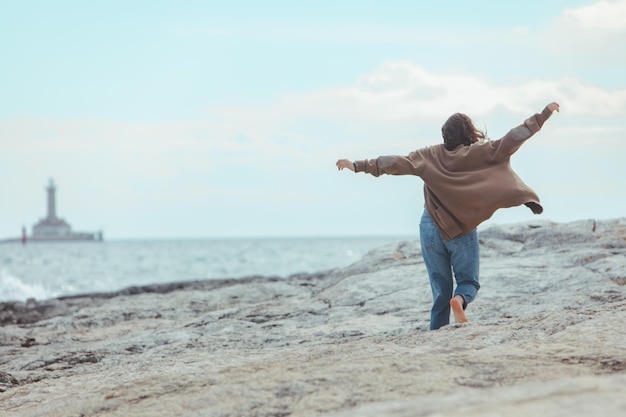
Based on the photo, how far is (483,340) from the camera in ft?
15.1

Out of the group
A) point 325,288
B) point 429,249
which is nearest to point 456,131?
point 429,249

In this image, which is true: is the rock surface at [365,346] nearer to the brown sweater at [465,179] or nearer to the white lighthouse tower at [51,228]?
the brown sweater at [465,179]

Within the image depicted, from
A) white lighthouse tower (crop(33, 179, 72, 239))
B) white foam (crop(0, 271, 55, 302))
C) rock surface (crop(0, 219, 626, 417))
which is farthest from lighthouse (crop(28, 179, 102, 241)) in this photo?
rock surface (crop(0, 219, 626, 417))

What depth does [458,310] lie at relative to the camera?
5.89 m

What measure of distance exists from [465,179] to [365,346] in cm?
200

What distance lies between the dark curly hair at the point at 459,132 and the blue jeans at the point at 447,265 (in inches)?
24.8

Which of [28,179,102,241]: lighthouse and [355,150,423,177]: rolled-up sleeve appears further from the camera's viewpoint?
[28,179,102,241]: lighthouse

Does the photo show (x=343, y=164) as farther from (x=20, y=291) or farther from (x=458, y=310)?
(x=20, y=291)

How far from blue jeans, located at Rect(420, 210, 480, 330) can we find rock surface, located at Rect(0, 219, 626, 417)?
338 mm

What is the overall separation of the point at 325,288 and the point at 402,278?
1.58 m

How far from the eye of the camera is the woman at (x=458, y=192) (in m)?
6.23

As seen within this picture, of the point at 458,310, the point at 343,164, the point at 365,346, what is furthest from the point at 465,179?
the point at 365,346

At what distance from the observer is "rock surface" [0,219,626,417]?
3.39 metres

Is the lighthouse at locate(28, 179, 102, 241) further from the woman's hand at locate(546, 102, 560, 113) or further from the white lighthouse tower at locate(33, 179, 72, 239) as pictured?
the woman's hand at locate(546, 102, 560, 113)
